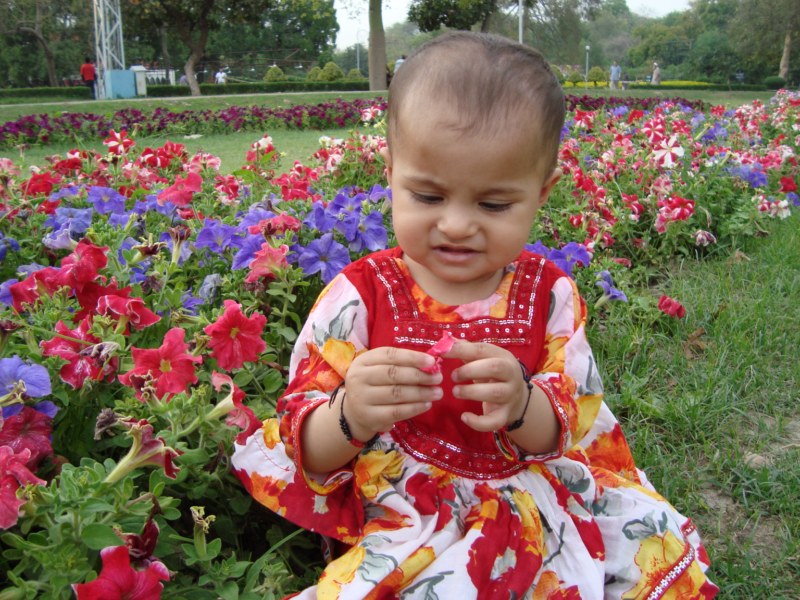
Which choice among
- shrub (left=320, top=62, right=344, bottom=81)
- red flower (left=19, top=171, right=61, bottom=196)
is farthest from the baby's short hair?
shrub (left=320, top=62, right=344, bottom=81)

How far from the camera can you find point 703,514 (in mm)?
1980

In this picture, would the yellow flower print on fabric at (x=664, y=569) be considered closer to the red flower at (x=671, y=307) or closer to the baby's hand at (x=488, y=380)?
the baby's hand at (x=488, y=380)

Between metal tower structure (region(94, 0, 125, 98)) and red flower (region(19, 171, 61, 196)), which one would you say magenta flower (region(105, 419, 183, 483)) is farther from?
metal tower structure (region(94, 0, 125, 98))

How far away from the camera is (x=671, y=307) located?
2.82m

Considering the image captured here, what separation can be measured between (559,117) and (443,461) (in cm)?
67

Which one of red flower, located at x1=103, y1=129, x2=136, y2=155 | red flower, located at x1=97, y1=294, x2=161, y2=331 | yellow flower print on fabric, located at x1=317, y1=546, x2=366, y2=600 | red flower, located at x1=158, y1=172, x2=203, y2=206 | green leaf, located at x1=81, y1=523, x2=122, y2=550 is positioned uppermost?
red flower, located at x1=103, y1=129, x2=136, y2=155

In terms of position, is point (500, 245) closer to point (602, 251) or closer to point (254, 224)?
point (254, 224)

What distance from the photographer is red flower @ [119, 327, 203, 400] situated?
4.45ft

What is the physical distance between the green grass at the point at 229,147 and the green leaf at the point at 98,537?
6.10 metres

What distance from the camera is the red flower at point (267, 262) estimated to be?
6.28 ft

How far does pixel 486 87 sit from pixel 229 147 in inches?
346

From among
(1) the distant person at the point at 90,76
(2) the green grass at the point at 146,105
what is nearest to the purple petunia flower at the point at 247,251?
(2) the green grass at the point at 146,105

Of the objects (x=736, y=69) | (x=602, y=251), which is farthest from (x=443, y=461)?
(x=736, y=69)

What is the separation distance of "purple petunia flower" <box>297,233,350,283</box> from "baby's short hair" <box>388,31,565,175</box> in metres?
0.79
